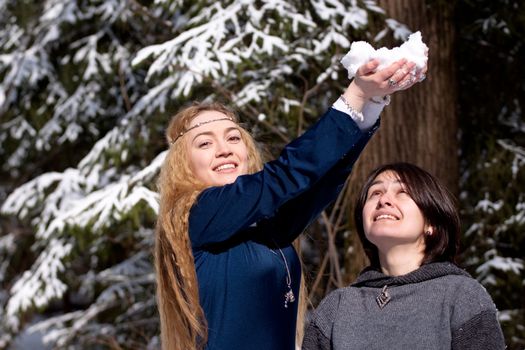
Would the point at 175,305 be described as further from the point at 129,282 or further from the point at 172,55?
the point at 129,282

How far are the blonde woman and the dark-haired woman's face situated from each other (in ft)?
0.48

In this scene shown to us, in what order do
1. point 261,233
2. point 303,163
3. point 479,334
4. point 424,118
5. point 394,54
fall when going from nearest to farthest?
point 394,54 → point 303,163 → point 479,334 → point 261,233 → point 424,118

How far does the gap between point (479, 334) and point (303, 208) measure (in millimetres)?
654

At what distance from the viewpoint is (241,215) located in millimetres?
2383

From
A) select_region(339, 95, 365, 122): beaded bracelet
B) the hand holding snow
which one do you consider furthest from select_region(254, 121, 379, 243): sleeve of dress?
the hand holding snow

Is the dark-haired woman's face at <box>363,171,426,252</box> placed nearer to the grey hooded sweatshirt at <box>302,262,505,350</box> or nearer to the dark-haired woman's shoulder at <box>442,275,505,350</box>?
the grey hooded sweatshirt at <box>302,262,505,350</box>

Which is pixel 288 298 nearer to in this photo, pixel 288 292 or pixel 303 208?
pixel 288 292

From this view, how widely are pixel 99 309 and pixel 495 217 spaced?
350cm

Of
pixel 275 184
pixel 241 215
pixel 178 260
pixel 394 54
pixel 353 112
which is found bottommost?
pixel 178 260

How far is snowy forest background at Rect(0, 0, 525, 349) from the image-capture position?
5031 millimetres

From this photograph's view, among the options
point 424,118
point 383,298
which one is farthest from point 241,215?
point 424,118

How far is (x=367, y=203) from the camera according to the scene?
2.71 metres

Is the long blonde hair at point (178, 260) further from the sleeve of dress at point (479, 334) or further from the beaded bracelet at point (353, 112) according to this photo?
the sleeve of dress at point (479, 334)

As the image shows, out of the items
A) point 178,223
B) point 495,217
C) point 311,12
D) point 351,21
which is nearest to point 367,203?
point 178,223
